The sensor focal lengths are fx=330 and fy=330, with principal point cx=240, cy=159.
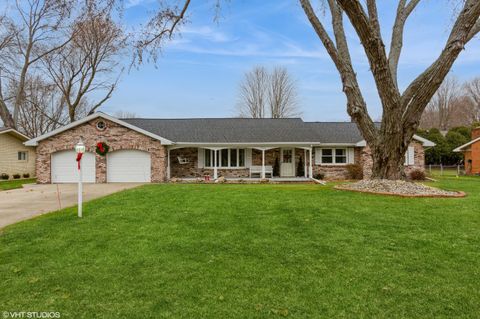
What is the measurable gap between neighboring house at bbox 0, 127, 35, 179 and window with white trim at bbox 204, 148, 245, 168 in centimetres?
1452

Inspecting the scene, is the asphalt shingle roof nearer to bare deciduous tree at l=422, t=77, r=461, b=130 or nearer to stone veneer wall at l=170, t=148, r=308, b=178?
stone veneer wall at l=170, t=148, r=308, b=178

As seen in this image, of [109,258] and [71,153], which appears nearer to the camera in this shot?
[109,258]

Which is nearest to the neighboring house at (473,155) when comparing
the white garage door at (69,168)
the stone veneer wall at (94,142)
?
the stone veneer wall at (94,142)

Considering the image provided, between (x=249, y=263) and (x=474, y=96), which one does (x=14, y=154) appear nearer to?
(x=249, y=263)

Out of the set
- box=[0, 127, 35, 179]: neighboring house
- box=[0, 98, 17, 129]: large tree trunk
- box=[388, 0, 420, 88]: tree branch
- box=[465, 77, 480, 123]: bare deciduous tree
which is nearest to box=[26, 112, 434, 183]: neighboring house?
box=[0, 127, 35, 179]: neighboring house

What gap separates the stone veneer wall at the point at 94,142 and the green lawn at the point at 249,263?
11.4 metres

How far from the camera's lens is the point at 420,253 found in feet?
15.6

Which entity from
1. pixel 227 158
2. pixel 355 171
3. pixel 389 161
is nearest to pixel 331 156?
pixel 355 171

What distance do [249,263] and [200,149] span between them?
56.9 feet

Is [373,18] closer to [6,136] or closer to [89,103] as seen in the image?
[6,136]

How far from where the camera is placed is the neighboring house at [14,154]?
23641mm

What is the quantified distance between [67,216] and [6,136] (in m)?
20.8

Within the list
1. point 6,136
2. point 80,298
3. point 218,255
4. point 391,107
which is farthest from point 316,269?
point 6,136

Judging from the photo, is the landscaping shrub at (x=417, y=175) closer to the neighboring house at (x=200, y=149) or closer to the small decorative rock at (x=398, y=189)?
the neighboring house at (x=200, y=149)
